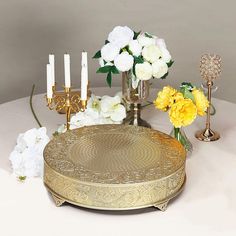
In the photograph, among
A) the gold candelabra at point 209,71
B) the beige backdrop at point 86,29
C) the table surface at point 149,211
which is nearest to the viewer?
the table surface at point 149,211

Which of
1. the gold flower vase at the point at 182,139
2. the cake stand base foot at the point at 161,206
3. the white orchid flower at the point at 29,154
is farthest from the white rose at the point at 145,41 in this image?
the cake stand base foot at the point at 161,206

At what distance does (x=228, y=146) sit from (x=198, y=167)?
183 mm

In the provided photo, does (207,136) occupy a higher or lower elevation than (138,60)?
lower

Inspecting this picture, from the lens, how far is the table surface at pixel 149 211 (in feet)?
4.58

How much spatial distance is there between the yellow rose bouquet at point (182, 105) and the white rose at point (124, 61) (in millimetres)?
122

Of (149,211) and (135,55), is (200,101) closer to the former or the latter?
(135,55)

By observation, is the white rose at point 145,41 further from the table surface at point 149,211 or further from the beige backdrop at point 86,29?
the beige backdrop at point 86,29

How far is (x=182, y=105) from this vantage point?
5.49ft

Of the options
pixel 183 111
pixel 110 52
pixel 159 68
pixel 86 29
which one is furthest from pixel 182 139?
pixel 86 29

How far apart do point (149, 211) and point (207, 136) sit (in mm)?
479

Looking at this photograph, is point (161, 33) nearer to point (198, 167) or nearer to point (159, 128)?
point (159, 128)

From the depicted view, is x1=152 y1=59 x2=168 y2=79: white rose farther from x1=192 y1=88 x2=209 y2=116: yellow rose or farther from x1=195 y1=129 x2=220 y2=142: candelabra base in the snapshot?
x1=195 y1=129 x2=220 y2=142: candelabra base

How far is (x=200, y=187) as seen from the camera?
1.59 metres

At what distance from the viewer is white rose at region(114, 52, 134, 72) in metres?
1.75
